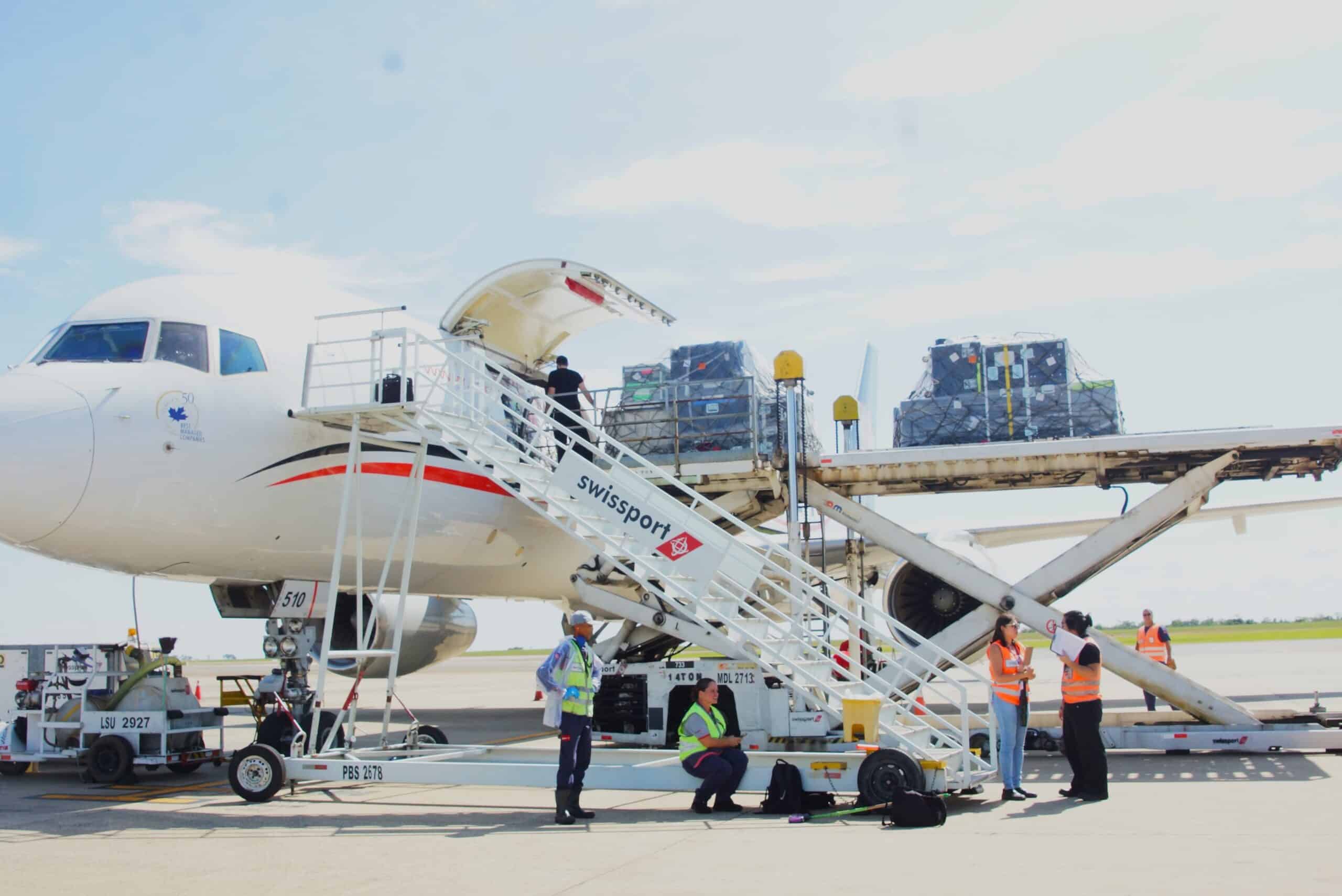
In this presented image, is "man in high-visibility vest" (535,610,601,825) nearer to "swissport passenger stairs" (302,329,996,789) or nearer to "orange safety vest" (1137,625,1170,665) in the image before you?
"swissport passenger stairs" (302,329,996,789)

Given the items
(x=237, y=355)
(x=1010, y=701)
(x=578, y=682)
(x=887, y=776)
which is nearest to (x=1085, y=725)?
(x=1010, y=701)

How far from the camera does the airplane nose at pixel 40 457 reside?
29.0 ft

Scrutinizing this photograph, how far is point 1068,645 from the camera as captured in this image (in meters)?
9.41

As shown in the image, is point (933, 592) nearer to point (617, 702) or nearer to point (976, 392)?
point (976, 392)

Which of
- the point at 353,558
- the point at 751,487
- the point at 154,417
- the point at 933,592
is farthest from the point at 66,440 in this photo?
the point at 933,592

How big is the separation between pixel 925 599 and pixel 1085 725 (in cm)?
641

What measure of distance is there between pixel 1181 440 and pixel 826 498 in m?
3.89

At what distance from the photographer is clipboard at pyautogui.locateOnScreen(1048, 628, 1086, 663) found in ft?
30.6

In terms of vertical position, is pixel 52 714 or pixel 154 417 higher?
pixel 154 417

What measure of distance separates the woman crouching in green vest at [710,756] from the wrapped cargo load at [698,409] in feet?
16.5

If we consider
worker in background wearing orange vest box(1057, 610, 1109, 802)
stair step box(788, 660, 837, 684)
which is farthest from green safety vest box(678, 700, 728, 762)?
worker in background wearing orange vest box(1057, 610, 1109, 802)

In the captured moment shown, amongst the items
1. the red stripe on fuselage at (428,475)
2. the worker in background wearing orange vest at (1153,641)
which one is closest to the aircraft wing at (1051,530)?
the worker in background wearing orange vest at (1153,641)

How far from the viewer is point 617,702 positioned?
12.2 meters

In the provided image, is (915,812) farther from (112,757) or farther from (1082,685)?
(112,757)
